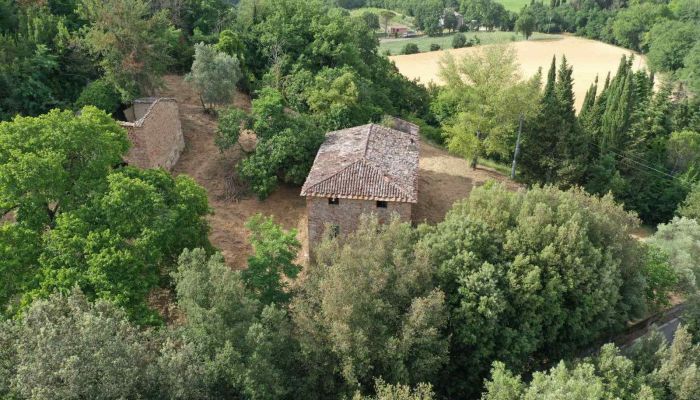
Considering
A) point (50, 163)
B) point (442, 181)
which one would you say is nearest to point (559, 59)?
point (442, 181)

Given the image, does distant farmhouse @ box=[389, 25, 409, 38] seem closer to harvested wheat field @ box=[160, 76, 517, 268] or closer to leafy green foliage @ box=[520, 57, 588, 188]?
harvested wheat field @ box=[160, 76, 517, 268]

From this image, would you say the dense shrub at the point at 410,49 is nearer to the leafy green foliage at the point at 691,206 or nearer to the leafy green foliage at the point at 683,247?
the leafy green foliage at the point at 691,206

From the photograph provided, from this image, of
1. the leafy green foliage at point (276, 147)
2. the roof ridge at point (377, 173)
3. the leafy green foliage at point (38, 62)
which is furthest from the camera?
the leafy green foliage at point (276, 147)

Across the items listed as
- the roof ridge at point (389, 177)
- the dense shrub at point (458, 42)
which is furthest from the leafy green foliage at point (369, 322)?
the dense shrub at point (458, 42)

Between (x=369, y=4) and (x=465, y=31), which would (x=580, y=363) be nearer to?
(x=465, y=31)

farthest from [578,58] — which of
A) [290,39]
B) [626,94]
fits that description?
[290,39]
